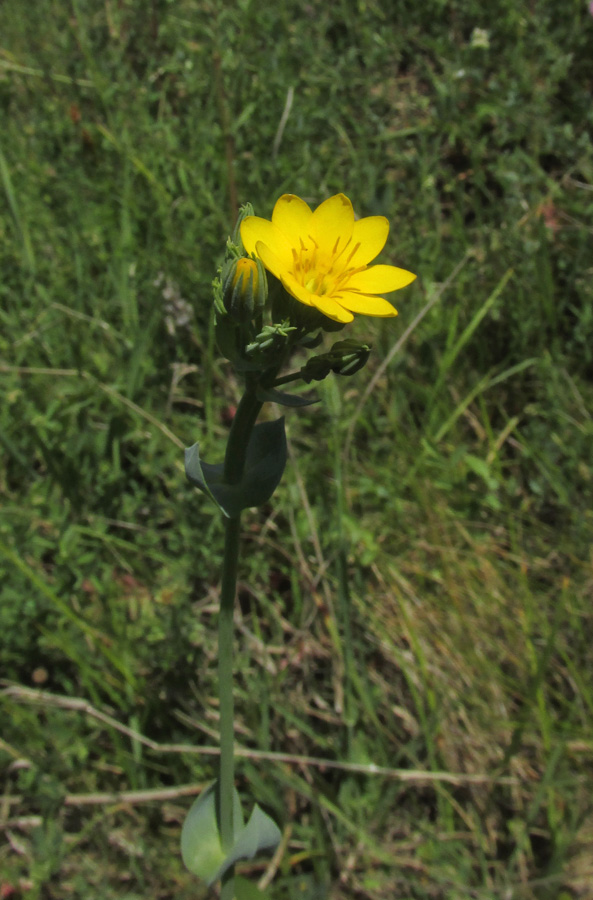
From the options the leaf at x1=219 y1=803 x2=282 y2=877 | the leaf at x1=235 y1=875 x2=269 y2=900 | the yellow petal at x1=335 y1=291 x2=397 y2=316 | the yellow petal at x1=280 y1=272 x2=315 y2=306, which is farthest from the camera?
the leaf at x1=235 y1=875 x2=269 y2=900

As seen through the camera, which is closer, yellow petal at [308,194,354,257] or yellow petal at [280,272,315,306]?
yellow petal at [280,272,315,306]

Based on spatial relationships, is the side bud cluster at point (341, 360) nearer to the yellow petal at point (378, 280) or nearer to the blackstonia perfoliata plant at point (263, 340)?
the blackstonia perfoliata plant at point (263, 340)

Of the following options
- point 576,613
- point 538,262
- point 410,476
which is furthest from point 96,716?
point 538,262

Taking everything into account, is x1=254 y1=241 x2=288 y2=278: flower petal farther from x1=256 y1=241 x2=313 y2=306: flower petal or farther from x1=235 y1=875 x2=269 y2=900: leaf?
x1=235 y1=875 x2=269 y2=900: leaf

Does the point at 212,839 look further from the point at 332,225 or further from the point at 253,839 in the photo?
the point at 332,225

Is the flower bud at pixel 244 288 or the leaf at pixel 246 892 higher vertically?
the flower bud at pixel 244 288

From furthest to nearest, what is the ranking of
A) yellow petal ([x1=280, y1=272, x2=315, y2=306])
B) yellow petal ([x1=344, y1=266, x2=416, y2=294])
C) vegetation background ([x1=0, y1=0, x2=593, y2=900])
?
vegetation background ([x1=0, y1=0, x2=593, y2=900]), yellow petal ([x1=344, y1=266, x2=416, y2=294]), yellow petal ([x1=280, y1=272, x2=315, y2=306])

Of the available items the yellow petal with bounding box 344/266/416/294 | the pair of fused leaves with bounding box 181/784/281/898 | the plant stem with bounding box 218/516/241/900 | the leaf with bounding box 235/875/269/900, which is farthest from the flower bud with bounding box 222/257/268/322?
the leaf with bounding box 235/875/269/900

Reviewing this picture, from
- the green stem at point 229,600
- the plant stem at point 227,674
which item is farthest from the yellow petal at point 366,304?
the plant stem at point 227,674
